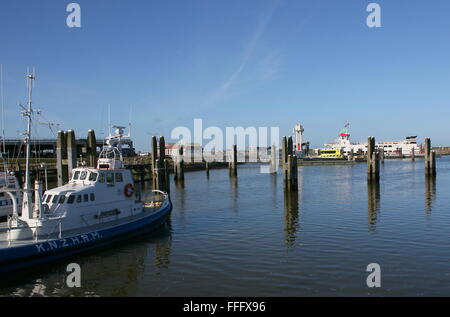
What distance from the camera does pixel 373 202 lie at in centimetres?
3259

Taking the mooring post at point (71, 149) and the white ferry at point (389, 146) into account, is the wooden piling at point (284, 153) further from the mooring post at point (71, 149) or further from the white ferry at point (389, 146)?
the white ferry at point (389, 146)

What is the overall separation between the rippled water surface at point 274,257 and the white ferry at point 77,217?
2.30 ft

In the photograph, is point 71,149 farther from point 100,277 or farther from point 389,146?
point 389,146

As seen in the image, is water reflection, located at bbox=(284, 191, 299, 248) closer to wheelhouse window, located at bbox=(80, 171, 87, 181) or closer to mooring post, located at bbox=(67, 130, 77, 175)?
wheelhouse window, located at bbox=(80, 171, 87, 181)

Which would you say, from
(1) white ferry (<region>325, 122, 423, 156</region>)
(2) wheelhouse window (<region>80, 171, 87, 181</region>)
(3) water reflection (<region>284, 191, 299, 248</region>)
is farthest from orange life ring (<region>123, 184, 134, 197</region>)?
(1) white ferry (<region>325, 122, 423, 156</region>)

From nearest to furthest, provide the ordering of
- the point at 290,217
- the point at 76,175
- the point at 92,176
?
the point at 92,176 → the point at 76,175 → the point at 290,217

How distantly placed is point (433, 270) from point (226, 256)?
8.88 metres

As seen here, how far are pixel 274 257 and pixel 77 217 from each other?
34.0 ft

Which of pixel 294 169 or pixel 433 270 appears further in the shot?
pixel 294 169

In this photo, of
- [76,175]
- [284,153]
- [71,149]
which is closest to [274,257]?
[76,175]

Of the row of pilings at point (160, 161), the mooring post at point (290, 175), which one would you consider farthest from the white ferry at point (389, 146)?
the mooring post at point (290, 175)
